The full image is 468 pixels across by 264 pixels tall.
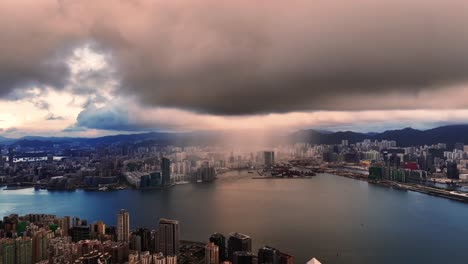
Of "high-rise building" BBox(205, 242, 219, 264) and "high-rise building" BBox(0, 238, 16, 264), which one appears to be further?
"high-rise building" BBox(0, 238, 16, 264)

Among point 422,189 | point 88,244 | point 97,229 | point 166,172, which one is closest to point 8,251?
point 88,244

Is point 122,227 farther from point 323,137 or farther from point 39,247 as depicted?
point 323,137

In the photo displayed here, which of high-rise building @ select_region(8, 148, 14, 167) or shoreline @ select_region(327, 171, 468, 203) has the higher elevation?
→ high-rise building @ select_region(8, 148, 14, 167)

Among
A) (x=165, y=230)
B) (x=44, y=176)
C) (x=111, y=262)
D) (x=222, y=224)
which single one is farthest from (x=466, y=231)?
(x=44, y=176)

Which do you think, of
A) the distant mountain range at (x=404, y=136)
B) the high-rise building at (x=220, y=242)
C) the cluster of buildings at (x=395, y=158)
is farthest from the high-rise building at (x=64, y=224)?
the distant mountain range at (x=404, y=136)

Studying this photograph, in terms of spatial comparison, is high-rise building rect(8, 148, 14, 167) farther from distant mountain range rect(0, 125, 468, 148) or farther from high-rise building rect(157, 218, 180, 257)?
high-rise building rect(157, 218, 180, 257)

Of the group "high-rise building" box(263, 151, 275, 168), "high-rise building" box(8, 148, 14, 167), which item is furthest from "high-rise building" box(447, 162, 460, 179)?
"high-rise building" box(8, 148, 14, 167)

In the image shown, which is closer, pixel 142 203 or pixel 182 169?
pixel 142 203

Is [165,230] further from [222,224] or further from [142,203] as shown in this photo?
[142,203]

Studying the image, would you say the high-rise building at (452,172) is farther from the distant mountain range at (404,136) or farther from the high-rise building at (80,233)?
the high-rise building at (80,233)
